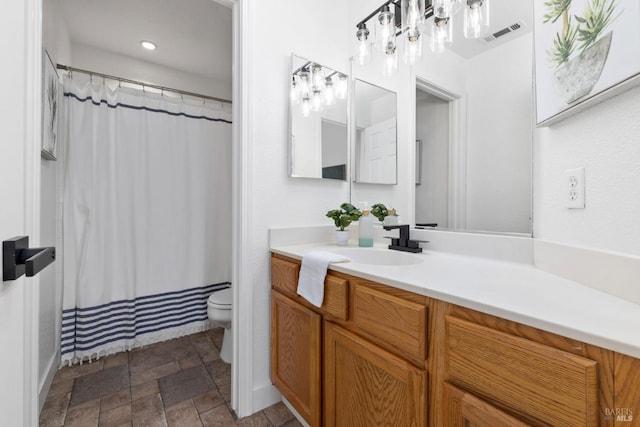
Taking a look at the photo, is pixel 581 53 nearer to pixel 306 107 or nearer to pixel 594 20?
pixel 594 20

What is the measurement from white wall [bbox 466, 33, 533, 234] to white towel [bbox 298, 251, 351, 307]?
64cm

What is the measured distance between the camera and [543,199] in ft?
3.12

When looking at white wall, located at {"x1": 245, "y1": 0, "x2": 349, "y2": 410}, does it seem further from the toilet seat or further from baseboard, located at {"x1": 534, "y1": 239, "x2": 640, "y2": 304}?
baseboard, located at {"x1": 534, "y1": 239, "x2": 640, "y2": 304}

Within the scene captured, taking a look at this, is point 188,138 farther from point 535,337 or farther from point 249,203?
point 535,337

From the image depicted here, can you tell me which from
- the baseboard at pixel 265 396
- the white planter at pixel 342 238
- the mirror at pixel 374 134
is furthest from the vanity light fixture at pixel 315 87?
the baseboard at pixel 265 396

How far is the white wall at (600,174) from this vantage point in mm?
620

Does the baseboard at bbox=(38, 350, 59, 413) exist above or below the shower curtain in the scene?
below

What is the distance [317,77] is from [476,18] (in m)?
0.84

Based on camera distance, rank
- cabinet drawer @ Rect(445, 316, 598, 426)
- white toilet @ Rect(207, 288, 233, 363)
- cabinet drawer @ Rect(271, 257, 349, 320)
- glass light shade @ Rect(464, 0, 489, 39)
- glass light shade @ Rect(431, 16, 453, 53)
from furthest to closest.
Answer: white toilet @ Rect(207, 288, 233, 363) → glass light shade @ Rect(431, 16, 453, 53) → glass light shade @ Rect(464, 0, 489, 39) → cabinet drawer @ Rect(271, 257, 349, 320) → cabinet drawer @ Rect(445, 316, 598, 426)

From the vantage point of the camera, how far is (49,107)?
5.19 feet

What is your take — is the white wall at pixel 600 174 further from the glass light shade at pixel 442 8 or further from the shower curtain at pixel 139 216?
the shower curtain at pixel 139 216

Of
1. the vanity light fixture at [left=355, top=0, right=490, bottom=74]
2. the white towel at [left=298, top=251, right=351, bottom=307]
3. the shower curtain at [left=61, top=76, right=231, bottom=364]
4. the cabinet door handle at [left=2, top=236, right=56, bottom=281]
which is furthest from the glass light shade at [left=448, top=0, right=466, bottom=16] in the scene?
the shower curtain at [left=61, top=76, right=231, bottom=364]

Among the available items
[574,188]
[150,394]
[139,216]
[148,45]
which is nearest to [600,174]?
[574,188]

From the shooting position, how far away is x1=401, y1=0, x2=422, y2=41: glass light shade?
1.30 meters
